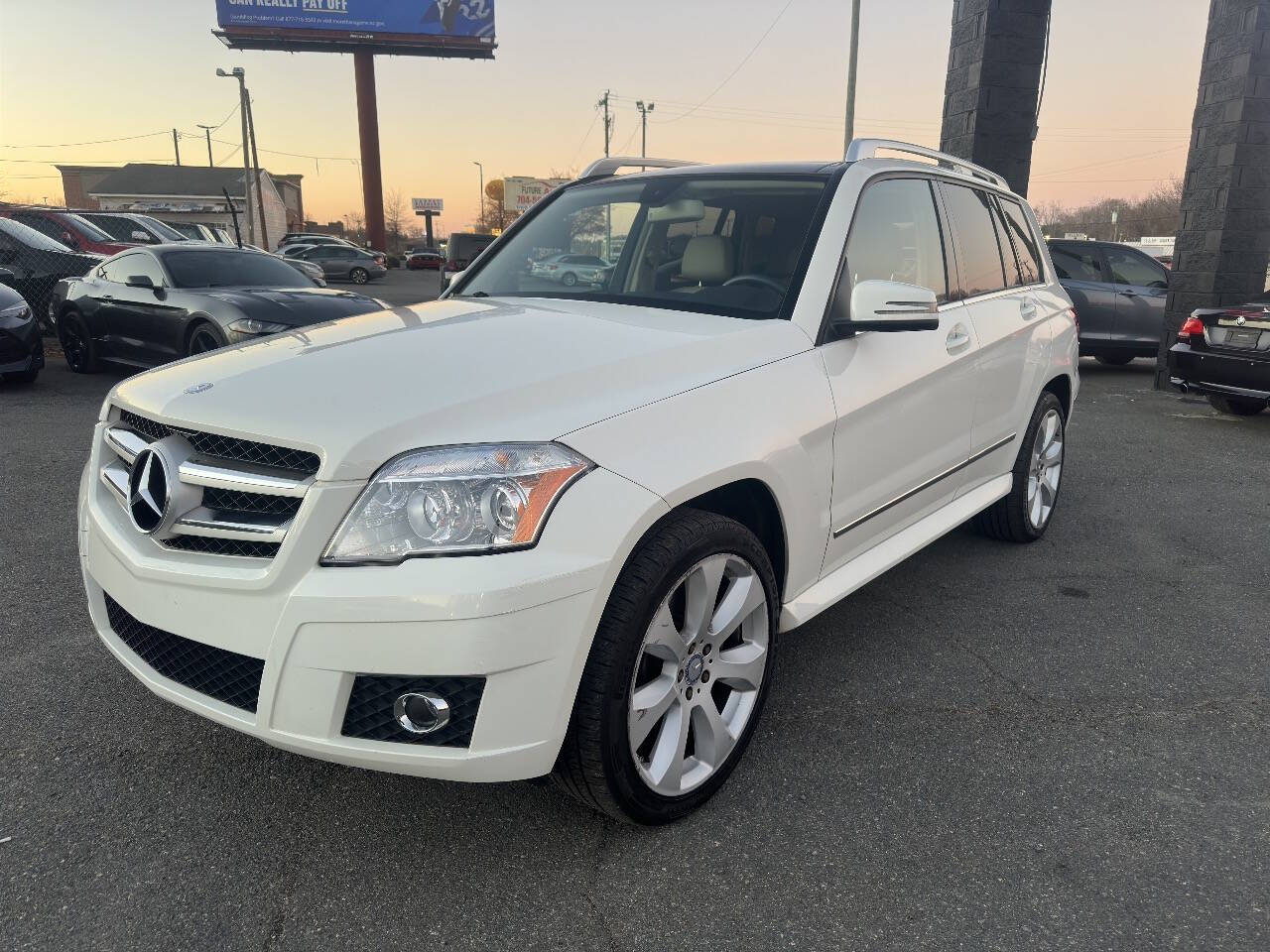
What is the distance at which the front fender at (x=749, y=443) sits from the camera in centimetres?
216

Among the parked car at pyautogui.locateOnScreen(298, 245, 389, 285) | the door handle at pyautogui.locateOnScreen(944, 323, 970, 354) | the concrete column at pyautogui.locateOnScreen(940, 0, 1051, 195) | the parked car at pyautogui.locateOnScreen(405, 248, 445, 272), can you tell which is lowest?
the parked car at pyautogui.locateOnScreen(405, 248, 445, 272)

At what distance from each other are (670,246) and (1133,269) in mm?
10916

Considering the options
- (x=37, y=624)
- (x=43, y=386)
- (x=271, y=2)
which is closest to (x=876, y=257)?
(x=37, y=624)

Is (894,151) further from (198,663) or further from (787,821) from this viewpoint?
(198,663)

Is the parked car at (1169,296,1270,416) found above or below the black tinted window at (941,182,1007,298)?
below

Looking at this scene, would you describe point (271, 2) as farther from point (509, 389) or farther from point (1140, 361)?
point (509, 389)

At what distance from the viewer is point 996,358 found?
3.98 metres

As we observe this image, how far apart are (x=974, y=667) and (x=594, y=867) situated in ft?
5.88

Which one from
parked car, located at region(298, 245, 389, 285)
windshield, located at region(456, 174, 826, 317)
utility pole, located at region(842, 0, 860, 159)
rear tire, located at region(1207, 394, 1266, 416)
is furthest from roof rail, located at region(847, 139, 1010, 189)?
parked car, located at region(298, 245, 389, 285)

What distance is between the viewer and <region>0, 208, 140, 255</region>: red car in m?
13.4

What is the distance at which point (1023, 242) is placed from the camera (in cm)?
477

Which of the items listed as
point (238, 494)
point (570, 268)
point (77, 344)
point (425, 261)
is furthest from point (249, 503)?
point (425, 261)

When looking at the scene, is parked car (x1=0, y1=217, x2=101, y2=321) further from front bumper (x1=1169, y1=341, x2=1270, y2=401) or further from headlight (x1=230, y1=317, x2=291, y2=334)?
front bumper (x1=1169, y1=341, x2=1270, y2=401)

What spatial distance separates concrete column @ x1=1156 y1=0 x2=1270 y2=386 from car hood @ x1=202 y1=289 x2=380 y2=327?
917 cm
